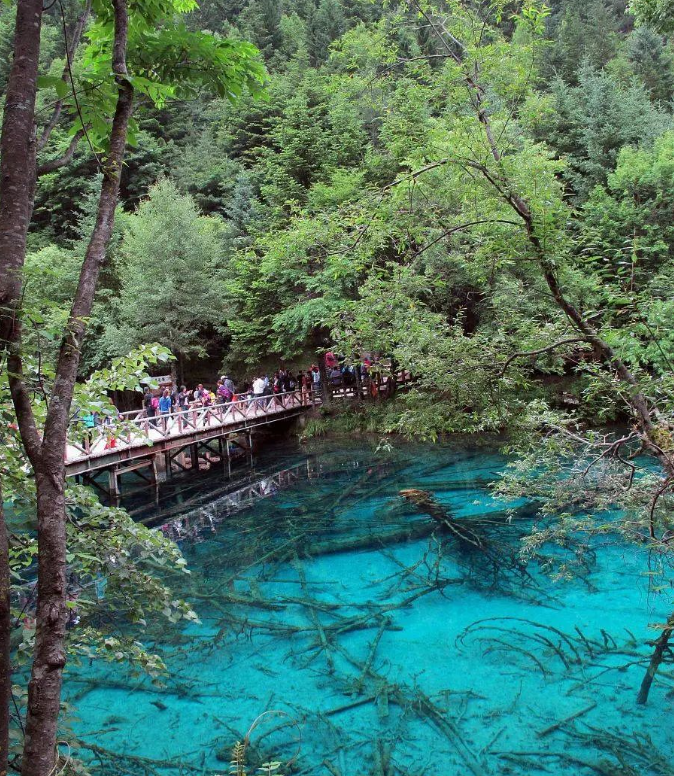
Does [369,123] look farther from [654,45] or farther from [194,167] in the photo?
[654,45]

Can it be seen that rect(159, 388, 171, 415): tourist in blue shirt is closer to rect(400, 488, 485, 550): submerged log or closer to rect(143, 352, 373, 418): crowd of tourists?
rect(143, 352, 373, 418): crowd of tourists

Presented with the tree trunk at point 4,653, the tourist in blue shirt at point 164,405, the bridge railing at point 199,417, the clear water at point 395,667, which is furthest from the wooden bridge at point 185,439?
the tree trunk at point 4,653

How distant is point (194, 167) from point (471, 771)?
3383 cm

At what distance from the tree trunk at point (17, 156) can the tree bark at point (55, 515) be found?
0.20 meters

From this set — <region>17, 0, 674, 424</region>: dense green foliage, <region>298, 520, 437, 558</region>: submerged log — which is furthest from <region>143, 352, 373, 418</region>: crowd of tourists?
<region>298, 520, 437, 558</region>: submerged log

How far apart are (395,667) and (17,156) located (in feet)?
20.6

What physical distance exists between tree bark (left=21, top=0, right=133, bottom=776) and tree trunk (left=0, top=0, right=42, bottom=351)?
0.20m

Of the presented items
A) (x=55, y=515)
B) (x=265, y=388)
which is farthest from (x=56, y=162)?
(x=265, y=388)

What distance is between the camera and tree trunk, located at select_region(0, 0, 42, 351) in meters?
1.77

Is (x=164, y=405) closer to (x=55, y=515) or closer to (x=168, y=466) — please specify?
(x=168, y=466)

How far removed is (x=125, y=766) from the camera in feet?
16.0

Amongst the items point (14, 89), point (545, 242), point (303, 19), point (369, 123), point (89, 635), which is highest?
point (303, 19)

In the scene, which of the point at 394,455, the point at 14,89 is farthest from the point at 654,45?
the point at 14,89

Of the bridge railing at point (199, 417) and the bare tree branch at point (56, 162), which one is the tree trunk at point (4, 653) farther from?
the bridge railing at point (199, 417)
